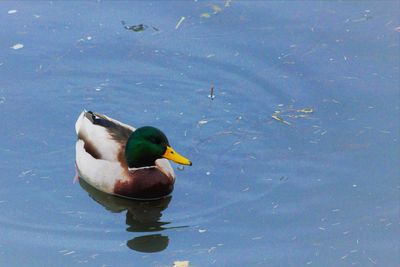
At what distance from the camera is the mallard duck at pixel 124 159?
994cm

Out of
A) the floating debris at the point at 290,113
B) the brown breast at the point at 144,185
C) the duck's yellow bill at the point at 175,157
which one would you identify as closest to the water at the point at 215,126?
the floating debris at the point at 290,113

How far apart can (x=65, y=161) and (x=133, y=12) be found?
9.40ft

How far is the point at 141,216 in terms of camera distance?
971cm

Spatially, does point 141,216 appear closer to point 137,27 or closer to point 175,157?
point 175,157

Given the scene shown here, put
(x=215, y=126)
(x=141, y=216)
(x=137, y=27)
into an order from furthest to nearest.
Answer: (x=137, y=27)
(x=215, y=126)
(x=141, y=216)

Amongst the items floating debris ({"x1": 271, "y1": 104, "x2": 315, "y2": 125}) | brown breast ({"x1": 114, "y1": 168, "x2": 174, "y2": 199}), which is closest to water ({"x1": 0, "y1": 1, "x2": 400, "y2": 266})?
floating debris ({"x1": 271, "y1": 104, "x2": 315, "y2": 125})

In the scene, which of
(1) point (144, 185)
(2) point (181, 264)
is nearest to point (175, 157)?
(1) point (144, 185)

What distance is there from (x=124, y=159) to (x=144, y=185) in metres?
0.34

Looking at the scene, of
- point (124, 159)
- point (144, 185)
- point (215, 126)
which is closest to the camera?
point (144, 185)

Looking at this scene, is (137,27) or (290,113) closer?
(290,113)

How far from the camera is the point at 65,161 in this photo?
10219 mm

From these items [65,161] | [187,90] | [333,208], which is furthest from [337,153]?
[65,161]

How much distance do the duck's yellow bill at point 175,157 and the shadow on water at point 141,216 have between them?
41cm

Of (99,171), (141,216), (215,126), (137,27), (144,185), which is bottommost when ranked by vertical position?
(141,216)
